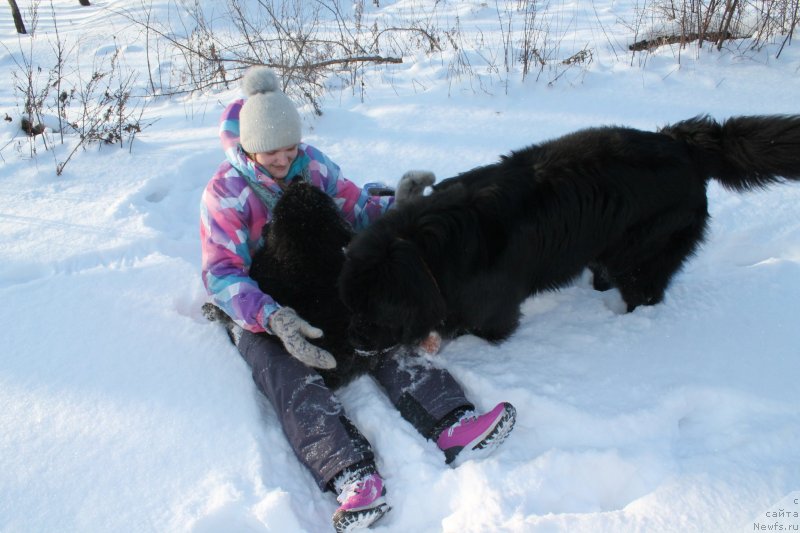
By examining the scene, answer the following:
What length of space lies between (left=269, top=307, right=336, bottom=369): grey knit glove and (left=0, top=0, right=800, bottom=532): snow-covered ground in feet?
0.87

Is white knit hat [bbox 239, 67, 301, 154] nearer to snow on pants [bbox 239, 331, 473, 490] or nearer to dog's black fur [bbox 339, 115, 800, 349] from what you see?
dog's black fur [bbox 339, 115, 800, 349]

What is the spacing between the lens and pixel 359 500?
1.59m

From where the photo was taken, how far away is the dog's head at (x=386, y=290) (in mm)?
1762

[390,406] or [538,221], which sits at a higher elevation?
[538,221]

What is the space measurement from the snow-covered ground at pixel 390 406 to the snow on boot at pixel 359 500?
0.08 m

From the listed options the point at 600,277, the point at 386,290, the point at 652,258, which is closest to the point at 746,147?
the point at 652,258

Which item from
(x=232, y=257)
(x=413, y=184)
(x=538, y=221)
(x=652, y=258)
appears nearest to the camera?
(x=538, y=221)

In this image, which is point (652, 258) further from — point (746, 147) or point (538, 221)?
point (538, 221)

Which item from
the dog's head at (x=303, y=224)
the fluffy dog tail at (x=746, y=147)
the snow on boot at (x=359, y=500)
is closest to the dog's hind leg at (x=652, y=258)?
the fluffy dog tail at (x=746, y=147)

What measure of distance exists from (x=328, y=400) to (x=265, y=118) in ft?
3.58

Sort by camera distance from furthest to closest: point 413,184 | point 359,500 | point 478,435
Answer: point 413,184, point 478,435, point 359,500

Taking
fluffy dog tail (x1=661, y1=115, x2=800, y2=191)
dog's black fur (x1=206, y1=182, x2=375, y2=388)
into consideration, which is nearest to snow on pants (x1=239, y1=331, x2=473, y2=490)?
dog's black fur (x1=206, y1=182, x2=375, y2=388)

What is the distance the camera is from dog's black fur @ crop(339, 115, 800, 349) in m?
1.81

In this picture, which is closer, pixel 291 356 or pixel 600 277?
pixel 291 356
